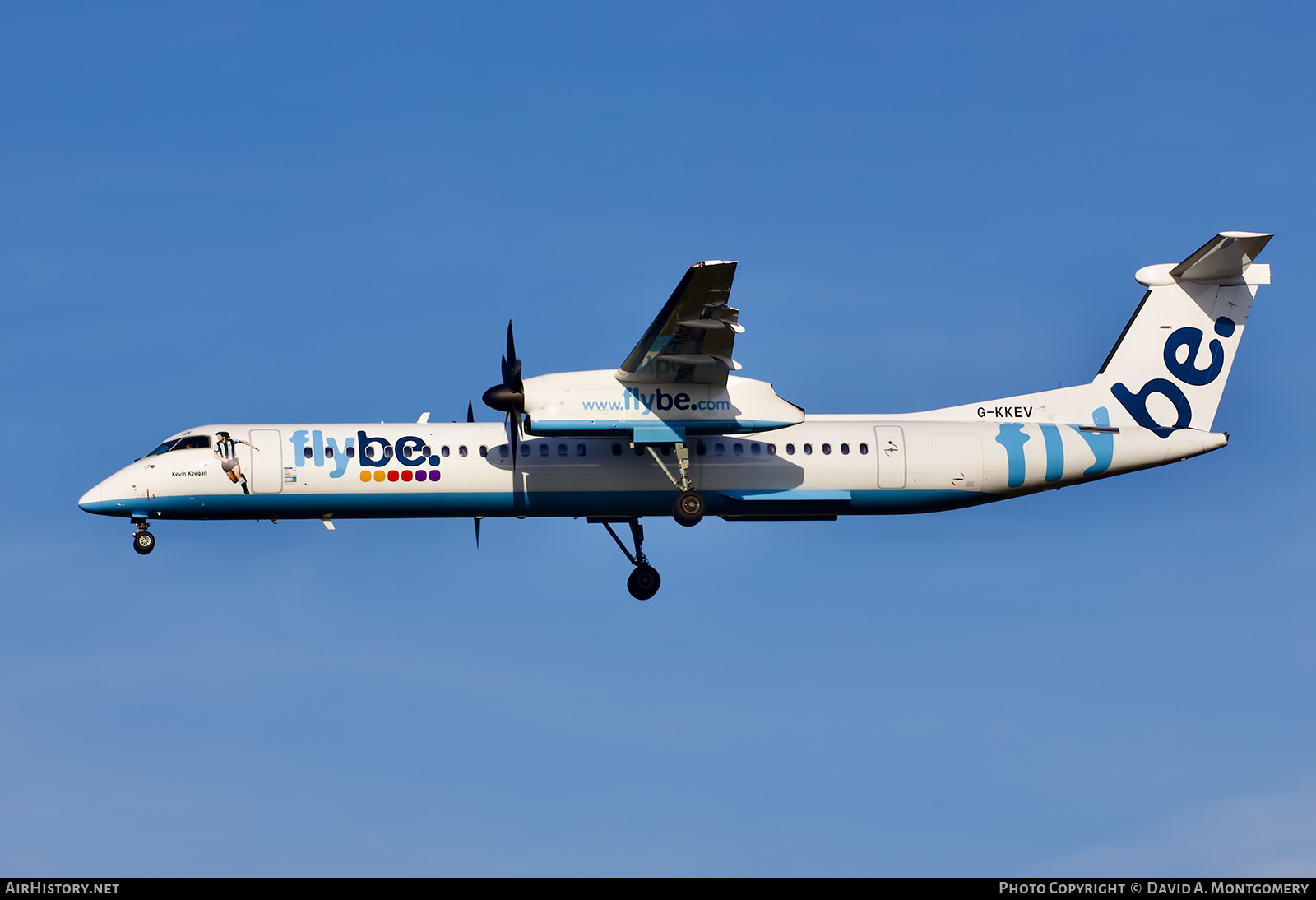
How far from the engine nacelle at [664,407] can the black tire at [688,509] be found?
1281mm

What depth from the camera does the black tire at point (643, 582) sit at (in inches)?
1208

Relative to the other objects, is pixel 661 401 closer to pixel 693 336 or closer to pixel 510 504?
pixel 693 336

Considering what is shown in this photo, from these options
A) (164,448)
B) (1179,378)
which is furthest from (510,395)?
(1179,378)

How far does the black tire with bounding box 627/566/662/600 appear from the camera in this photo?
101 feet

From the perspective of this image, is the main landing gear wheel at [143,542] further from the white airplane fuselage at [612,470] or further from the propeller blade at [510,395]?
the propeller blade at [510,395]

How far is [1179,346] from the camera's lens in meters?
31.1

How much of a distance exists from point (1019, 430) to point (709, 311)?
24.8 feet

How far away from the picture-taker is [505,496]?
1145 inches

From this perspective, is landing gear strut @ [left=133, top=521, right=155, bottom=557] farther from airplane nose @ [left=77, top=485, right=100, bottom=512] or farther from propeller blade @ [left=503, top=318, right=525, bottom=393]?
propeller blade @ [left=503, top=318, right=525, bottom=393]

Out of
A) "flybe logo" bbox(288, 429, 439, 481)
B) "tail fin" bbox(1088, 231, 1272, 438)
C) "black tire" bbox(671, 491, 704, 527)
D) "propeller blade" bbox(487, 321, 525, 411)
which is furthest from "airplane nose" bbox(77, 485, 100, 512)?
"tail fin" bbox(1088, 231, 1272, 438)

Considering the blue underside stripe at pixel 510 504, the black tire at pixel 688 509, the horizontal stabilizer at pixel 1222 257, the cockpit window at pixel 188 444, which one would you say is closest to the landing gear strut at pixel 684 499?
the black tire at pixel 688 509

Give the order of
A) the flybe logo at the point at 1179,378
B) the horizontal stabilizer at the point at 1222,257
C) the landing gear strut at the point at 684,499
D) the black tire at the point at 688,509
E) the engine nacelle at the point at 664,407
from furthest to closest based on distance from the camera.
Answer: the flybe logo at the point at 1179,378 → the horizontal stabilizer at the point at 1222,257 → the black tire at the point at 688,509 → the landing gear strut at the point at 684,499 → the engine nacelle at the point at 664,407
